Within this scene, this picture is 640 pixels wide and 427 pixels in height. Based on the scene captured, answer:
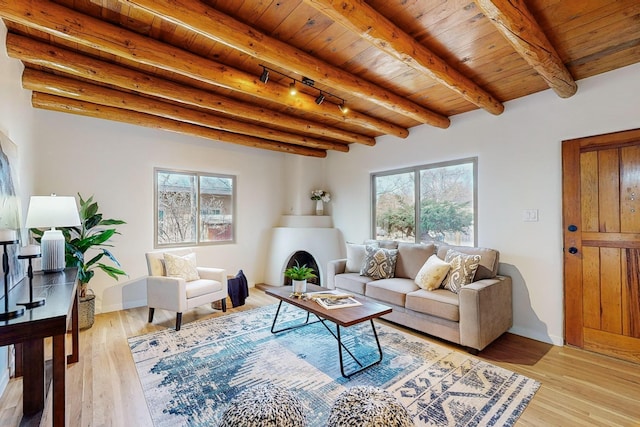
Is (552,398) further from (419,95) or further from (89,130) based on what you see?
(89,130)

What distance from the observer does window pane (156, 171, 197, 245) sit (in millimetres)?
4238

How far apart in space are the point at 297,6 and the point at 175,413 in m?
2.71

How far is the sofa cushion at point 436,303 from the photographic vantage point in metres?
2.75

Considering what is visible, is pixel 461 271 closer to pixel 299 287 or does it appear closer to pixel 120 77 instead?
pixel 299 287

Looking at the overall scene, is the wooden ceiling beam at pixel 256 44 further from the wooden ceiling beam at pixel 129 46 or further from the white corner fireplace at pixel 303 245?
the white corner fireplace at pixel 303 245

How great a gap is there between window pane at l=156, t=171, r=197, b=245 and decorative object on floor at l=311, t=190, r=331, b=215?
2.04 metres

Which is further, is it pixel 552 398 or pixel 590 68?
pixel 590 68

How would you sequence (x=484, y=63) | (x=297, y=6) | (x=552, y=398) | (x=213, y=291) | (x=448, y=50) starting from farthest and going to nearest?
(x=213, y=291), (x=484, y=63), (x=448, y=50), (x=552, y=398), (x=297, y=6)

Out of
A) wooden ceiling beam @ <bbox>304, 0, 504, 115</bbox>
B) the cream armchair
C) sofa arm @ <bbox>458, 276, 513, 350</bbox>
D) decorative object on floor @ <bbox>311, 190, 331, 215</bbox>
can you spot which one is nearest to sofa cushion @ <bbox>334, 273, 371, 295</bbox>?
sofa arm @ <bbox>458, 276, 513, 350</bbox>

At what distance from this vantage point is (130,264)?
394cm

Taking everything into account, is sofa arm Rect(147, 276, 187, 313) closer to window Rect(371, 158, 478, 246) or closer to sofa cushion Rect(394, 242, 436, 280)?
sofa cushion Rect(394, 242, 436, 280)

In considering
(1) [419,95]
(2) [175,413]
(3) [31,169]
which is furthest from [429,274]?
(3) [31,169]

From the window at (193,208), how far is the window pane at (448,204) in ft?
10.1

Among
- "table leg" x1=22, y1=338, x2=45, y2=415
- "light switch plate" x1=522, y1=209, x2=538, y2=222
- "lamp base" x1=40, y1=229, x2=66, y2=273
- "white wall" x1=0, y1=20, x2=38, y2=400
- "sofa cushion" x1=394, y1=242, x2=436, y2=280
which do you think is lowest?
"table leg" x1=22, y1=338, x2=45, y2=415
